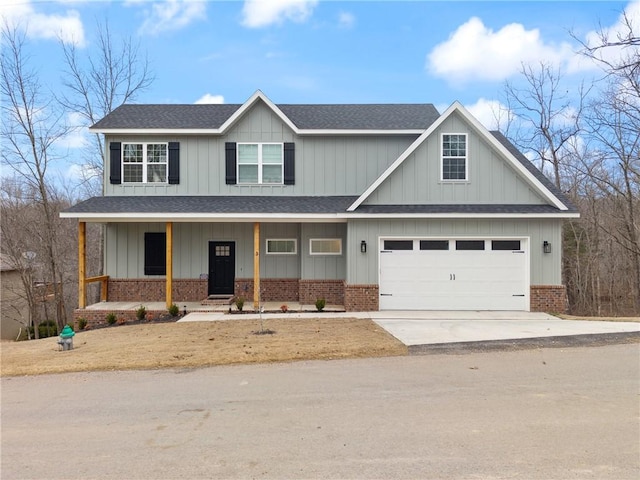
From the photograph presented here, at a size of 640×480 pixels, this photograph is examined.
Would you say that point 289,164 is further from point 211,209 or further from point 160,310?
point 160,310

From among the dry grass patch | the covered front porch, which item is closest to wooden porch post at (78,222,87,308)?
the covered front porch

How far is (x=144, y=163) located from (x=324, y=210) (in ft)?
23.2

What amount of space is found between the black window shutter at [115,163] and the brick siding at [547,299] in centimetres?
1465

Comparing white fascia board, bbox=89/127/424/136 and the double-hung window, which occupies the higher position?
white fascia board, bbox=89/127/424/136

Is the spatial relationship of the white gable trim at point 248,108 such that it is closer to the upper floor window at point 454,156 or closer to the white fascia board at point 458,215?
the white fascia board at point 458,215

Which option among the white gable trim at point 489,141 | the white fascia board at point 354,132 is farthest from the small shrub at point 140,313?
the white fascia board at point 354,132

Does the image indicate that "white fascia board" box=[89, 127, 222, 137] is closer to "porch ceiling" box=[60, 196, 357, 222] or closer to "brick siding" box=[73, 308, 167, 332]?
"porch ceiling" box=[60, 196, 357, 222]

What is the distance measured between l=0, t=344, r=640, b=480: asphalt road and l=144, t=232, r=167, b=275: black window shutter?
875 centimetres

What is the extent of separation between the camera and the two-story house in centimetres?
1408

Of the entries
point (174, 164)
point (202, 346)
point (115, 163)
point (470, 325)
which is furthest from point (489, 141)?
point (115, 163)

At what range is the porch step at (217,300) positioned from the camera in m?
15.5

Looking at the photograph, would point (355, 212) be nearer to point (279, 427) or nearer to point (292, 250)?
point (292, 250)

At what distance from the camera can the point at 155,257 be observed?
16422mm

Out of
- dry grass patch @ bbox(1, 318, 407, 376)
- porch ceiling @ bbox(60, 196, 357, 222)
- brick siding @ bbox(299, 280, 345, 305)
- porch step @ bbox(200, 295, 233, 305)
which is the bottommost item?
dry grass patch @ bbox(1, 318, 407, 376)
